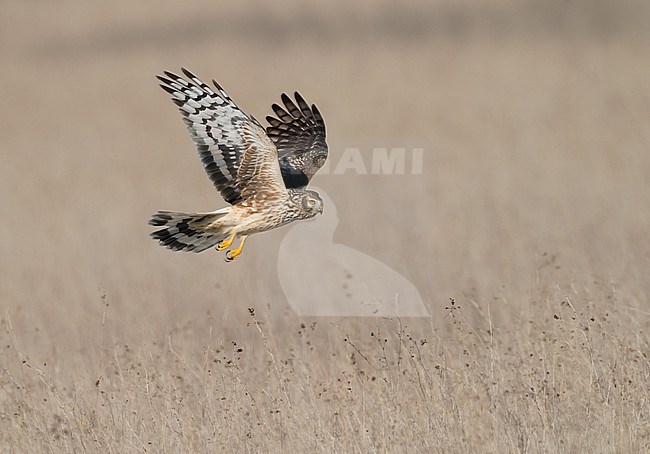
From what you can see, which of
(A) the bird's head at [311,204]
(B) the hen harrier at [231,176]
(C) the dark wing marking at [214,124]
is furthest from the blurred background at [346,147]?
(A) the bird's head at [311,204]

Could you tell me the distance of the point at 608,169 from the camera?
47.1 feet

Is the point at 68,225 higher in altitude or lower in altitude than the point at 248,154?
lower

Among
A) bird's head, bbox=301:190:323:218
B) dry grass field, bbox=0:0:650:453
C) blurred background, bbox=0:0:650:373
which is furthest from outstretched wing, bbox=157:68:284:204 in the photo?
blurred background, bbox=0:0:650:373

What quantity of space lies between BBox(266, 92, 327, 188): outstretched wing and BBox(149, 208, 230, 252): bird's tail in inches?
35.4

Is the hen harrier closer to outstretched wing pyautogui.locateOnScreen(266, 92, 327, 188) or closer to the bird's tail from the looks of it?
the bird's tail

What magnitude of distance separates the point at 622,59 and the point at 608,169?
8.19 m

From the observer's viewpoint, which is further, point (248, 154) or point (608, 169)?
point (608, 169)

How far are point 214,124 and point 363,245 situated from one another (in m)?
4.97

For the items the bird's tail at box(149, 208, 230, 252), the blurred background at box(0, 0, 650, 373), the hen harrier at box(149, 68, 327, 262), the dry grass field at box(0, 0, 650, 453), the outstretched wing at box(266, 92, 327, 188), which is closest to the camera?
the dry grass field at box(0, 0, 650, 453)

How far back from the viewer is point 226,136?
703cm

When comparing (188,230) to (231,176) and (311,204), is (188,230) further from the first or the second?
(311,204)

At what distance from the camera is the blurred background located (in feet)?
33.6

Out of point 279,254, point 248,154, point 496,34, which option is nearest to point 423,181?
point 279,254

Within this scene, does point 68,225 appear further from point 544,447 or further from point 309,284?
point 544,447
